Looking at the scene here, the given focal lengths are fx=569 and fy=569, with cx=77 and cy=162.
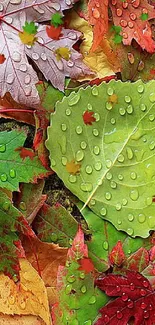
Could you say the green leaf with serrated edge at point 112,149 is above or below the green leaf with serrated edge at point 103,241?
above

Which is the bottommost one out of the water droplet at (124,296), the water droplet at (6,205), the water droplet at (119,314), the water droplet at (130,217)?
the water droplet at (119,314)

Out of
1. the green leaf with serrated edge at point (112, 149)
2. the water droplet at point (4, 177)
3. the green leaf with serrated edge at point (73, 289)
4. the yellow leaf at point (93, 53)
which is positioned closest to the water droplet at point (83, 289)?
the green leaf with serrated edge at point (73, 289)

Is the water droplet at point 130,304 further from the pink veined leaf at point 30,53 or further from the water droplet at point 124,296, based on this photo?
the pink veined leaf at point 30,53

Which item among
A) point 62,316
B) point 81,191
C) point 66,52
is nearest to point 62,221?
point 81,191

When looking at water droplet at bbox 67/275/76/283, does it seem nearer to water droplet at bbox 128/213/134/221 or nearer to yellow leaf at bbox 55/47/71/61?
water droplet at bbox 128/213/134/221

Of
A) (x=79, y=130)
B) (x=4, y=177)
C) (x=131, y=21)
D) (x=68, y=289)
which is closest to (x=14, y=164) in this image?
(x=4, y=177)

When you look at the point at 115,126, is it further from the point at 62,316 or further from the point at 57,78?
the point at 62,316
